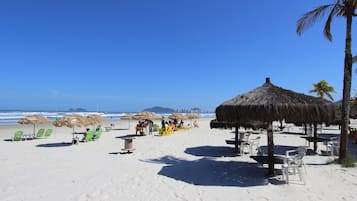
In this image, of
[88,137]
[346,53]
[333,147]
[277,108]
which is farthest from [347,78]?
[88,137]

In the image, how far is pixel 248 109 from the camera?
6.05 meters

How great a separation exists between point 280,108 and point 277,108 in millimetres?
80

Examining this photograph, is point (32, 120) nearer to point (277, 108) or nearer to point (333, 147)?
point (277, 108)

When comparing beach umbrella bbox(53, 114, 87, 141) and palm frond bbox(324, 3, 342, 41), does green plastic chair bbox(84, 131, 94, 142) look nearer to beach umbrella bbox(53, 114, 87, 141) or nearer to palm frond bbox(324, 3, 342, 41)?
beach umbrella bbox(53, 114, 87, 141)

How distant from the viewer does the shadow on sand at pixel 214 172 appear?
603cm

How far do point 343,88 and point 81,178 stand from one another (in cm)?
829

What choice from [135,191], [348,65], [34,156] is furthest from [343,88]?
[34,156]

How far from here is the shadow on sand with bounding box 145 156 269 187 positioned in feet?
19.8

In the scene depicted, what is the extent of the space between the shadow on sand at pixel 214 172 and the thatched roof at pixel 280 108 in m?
1.58

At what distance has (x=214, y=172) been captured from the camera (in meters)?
7.00

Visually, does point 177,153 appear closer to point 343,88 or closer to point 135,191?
A: point 135,191

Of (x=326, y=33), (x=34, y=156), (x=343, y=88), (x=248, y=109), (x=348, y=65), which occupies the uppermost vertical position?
(x=326, y=33)

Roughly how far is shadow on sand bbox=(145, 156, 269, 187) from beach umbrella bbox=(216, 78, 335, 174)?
708mm

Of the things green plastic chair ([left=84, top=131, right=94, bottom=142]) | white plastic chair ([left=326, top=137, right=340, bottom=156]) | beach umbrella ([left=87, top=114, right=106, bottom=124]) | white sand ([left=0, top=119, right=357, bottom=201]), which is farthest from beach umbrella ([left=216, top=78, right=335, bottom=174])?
beach umbrella ([left=87, top=114, right=106, bottom=124])
